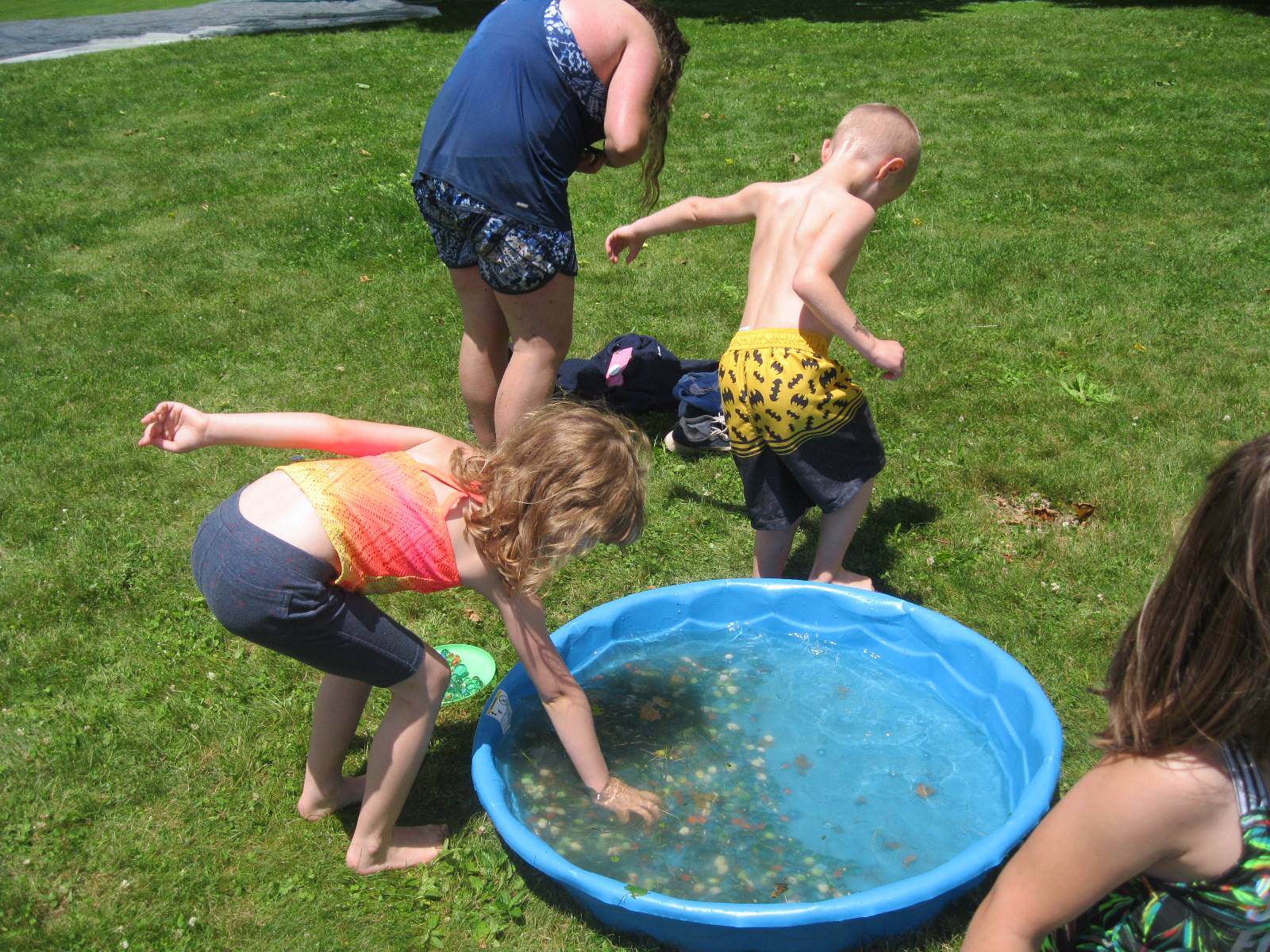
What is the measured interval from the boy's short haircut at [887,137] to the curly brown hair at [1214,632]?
7.12ft

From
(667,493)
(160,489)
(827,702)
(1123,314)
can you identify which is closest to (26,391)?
(160,489)

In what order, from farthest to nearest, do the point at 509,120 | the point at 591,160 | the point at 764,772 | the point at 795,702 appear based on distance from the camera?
the point at 591,160 < the point at 509,120 < the point at 795,702 < the point at 764,772

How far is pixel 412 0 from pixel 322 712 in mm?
19293

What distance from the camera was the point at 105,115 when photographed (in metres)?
10.9

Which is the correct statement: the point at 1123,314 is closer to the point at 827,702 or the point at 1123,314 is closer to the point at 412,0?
the point at 827,702

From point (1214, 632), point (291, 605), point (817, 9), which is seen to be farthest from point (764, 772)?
point (817, 9)

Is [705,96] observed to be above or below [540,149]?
below

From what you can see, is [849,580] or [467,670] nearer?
[467,670]

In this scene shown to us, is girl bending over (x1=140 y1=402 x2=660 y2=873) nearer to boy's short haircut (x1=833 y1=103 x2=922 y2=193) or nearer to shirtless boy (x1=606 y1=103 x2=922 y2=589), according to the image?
shirtless boy (x1=606 y1=103 x2=922 y2=589)

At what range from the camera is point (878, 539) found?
411cm

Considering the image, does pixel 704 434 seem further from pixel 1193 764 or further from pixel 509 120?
pixel 1193 764

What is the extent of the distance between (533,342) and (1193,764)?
2730mm

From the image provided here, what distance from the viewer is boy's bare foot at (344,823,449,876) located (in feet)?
8.99

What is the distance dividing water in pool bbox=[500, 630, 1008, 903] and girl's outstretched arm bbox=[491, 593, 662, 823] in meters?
0.06
